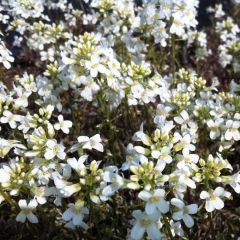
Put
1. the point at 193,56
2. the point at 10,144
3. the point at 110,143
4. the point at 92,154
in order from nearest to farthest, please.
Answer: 1. the point at 10,144
2. the point at 110,143
3. the point at 92,154
4. the point at 193,56

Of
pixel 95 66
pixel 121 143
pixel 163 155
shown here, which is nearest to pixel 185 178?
pixel 163 155

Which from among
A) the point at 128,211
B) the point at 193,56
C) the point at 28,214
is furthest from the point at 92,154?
the point at 193,56

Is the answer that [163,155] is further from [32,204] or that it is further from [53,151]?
[32,204]

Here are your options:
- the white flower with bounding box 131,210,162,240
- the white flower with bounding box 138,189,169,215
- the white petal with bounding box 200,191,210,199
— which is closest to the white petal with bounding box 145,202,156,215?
the white flower with bounding box 138,189,169,215

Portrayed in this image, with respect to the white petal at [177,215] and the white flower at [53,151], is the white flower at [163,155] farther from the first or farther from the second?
the white flower at [53,151]

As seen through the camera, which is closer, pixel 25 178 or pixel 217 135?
pixel 25 178

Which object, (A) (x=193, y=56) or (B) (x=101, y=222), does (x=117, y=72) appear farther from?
(A) (x=193, y=56)

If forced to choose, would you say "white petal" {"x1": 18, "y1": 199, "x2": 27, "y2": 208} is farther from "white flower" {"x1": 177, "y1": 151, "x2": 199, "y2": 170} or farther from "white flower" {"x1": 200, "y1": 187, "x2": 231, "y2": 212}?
"white flower" {"x1": 200, "y1": 187, "x2": 231, "y2": 212}

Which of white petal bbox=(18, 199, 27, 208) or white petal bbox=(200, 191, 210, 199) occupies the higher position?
white petal bbox=(200, 191, 210, 199)
